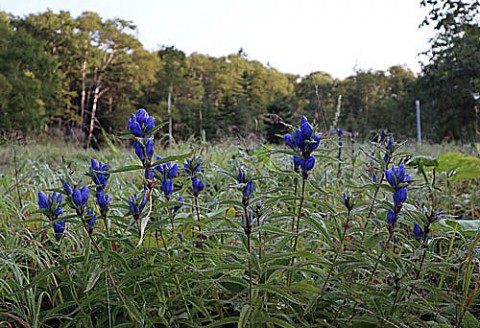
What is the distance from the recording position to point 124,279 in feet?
3.15

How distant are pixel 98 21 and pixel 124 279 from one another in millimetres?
33002

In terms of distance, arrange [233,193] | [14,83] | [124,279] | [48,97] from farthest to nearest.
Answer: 1. [48,97]
2. [14,83]
3. [233,193]
4. [124,279]

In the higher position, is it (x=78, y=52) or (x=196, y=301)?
(x=78, y=52)

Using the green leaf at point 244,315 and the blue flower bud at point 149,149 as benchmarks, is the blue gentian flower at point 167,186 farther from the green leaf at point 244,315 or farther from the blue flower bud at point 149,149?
the green leaf at point 244,315

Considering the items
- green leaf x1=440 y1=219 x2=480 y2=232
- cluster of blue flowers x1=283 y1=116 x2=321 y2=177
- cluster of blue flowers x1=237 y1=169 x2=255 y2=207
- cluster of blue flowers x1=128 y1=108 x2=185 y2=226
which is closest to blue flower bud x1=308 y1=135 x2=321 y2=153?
cluster of blue flowers x1=283 y1=116 x2=321 y2=177

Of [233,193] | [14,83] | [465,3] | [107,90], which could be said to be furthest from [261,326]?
[107,90]

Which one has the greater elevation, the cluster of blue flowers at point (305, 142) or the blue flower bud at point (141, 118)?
the blue flower bud at point (141, 118)

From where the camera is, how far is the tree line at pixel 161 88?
18672mm

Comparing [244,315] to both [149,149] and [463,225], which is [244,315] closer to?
[149,149]

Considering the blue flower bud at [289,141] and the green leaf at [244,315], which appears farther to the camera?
the blue flower bud at [289,141]

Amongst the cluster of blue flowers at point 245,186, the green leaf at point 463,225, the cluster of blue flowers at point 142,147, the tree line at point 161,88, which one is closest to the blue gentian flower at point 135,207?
the cluster of blue flowers at point 142,147

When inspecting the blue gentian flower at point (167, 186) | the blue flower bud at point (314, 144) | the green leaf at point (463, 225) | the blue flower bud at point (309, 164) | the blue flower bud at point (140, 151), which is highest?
the blue flower bud at point (314, 144)

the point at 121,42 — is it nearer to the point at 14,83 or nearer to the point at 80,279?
the point at 14,83

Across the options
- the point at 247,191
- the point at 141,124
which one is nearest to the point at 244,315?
the point at 247,191
